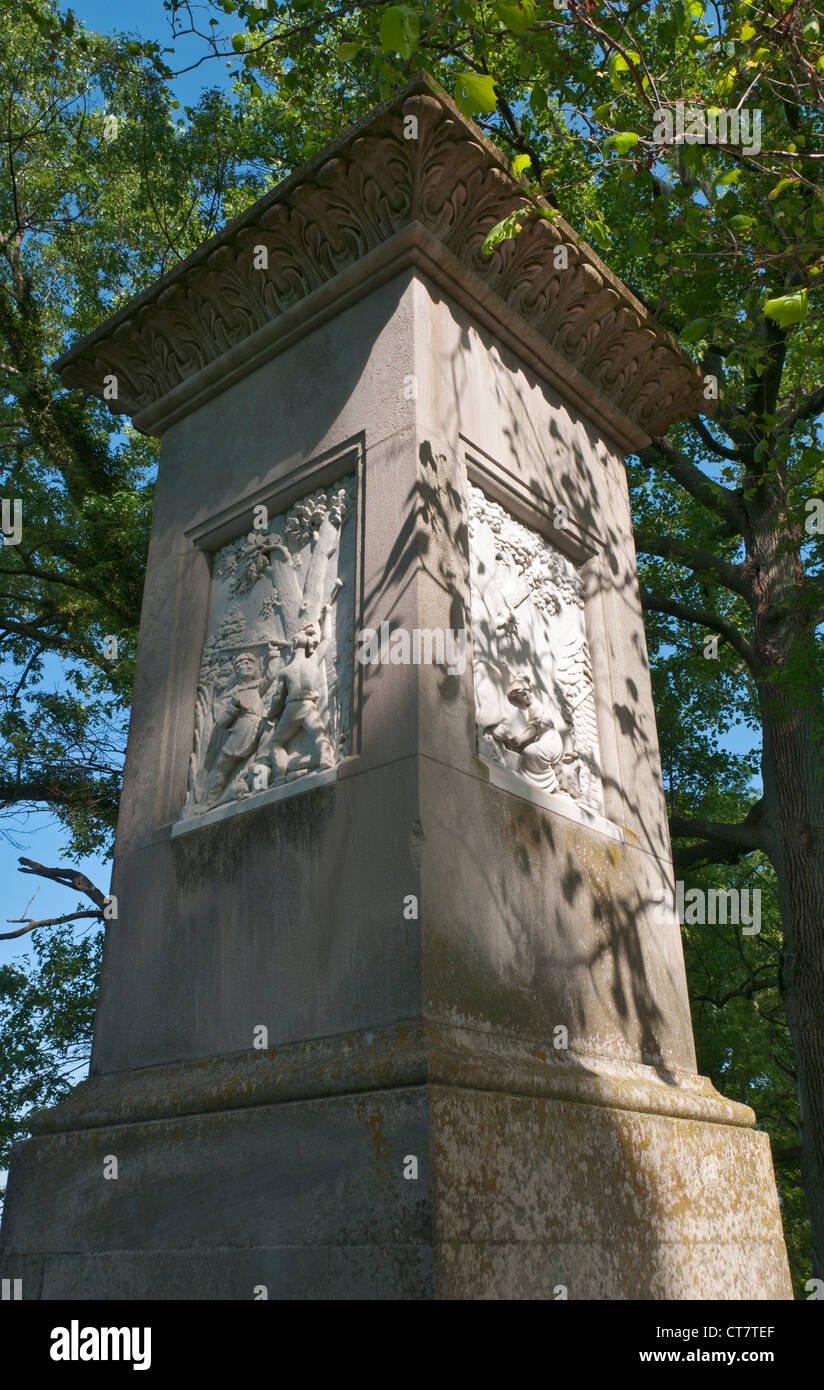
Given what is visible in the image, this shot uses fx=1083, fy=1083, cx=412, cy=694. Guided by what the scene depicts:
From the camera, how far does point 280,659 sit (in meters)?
5.67

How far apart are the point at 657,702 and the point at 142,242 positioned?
1007cm

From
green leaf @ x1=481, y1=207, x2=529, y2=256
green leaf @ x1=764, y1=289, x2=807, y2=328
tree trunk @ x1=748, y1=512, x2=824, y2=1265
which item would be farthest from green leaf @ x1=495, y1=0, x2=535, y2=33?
tree trunk @ x1=748, y1=512, x2=824, y2=1265

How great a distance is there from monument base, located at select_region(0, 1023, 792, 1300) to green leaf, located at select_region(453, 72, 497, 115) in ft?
13.2

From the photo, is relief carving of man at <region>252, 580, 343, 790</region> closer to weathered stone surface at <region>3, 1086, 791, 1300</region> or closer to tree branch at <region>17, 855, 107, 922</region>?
weathered stone surface at <region>3, 1086, 791, 1300</region>

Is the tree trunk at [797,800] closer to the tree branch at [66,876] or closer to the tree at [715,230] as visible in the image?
the tree at [715,230]

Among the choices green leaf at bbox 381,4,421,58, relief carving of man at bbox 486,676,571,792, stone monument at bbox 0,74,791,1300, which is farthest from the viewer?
relief carving of man at bbox 486,676,571,792

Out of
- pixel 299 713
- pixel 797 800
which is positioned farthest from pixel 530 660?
pixel 797 800

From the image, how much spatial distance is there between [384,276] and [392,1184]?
15.1 feet

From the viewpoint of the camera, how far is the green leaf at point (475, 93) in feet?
15.7

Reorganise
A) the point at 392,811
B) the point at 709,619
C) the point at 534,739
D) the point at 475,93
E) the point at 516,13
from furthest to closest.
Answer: the point at 709,619
the point at 534,739
the point at 516,13
the point at 475,93
the point at 392,811

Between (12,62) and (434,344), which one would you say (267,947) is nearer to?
(434,344)

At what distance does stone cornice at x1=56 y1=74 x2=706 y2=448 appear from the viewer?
573cm

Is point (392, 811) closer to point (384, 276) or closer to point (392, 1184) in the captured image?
point (392, 1184)

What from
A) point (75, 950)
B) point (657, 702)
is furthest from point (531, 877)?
point (75, 950)
